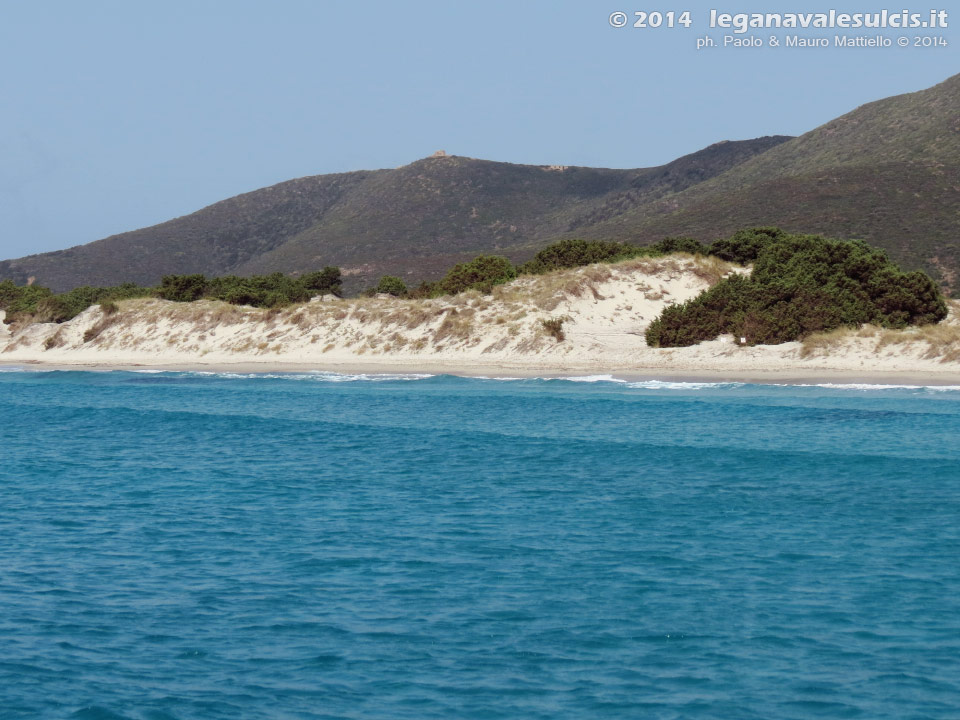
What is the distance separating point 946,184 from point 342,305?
188 ft

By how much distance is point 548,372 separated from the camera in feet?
128

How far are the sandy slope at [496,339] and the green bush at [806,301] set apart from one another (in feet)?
3.04

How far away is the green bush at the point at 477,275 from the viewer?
54.4 m

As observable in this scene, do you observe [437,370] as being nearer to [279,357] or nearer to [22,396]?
[279,357]

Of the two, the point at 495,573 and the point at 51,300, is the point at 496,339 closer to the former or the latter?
the point at 51,300

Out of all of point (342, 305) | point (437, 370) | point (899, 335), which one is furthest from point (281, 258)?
point (899, 335)

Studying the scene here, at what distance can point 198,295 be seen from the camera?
212 ft

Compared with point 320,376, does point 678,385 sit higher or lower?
lower

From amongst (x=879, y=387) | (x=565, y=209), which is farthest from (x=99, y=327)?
(x=565, y=209)

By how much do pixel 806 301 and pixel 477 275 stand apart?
2068 centimetres

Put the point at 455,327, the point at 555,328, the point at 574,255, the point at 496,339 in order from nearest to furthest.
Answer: the point at 555,328 < the point at 496,339 < the point at 455,327 < the point at 574,255

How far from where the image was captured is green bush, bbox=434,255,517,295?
54.4 metres

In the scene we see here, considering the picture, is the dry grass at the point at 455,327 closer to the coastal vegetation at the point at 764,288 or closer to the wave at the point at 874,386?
the coastal vegetation at the point at 764,288

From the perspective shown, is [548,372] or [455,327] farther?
[455,327]
